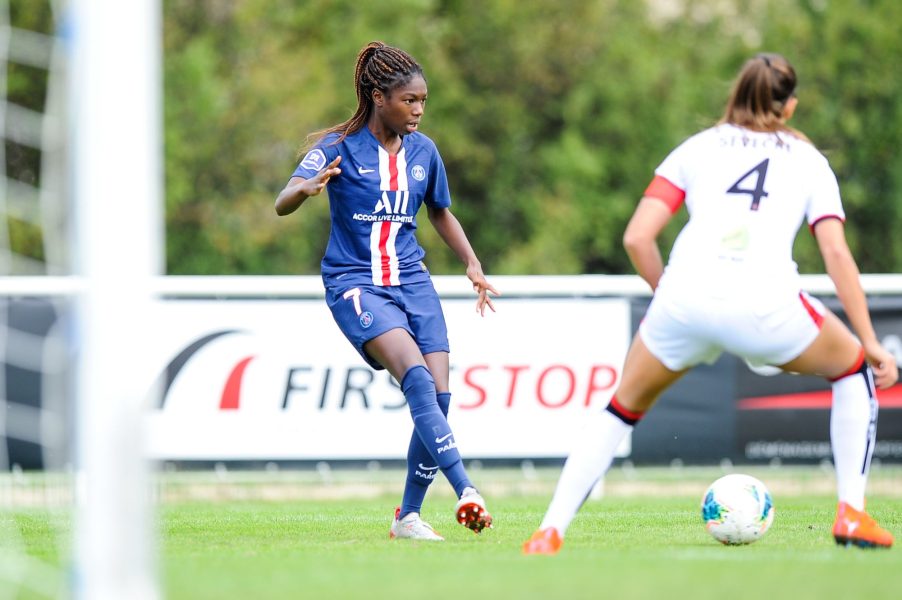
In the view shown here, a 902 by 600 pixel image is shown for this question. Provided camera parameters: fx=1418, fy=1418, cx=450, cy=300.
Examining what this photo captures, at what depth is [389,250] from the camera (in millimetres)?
7121

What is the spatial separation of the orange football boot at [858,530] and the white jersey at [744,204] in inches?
41.8

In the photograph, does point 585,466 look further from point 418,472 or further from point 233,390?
point 233,390

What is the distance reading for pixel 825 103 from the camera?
33.0 m

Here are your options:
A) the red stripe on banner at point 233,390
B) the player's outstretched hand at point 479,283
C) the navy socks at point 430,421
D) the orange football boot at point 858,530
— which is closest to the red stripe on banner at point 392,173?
the player's outstretched hand at point 479,283

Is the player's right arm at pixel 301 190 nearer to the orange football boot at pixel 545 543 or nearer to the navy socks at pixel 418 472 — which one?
the navy socks at pixel 418 472

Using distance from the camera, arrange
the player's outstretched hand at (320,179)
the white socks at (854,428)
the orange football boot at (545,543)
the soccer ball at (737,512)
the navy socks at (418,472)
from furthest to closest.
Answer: the navy socks at (418,472), the player's outstretched hand at (320,179), the soccer ball at (737,512), the white socks at (854,428), the orange football boot at (545,543)

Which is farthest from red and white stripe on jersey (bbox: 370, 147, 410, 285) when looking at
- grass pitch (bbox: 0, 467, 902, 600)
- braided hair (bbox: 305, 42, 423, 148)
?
grass pitch (bbox: 0, 467, 902, 600)

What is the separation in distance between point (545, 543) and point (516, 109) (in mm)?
29051

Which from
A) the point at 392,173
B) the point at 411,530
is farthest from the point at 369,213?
the point at 411,530

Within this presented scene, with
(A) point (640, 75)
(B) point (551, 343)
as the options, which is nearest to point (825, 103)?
(A) point (640, 75)

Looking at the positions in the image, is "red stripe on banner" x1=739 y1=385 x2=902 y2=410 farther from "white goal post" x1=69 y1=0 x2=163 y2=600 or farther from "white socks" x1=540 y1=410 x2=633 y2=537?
"white goal post" x1=69 y1=0 x2=163 y2=600

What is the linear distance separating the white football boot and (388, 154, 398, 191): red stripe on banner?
1.63 metres

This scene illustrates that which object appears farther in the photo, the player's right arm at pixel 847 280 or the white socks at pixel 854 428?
the white socks at pixel 854 428

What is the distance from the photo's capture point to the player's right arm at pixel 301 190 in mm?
6621
